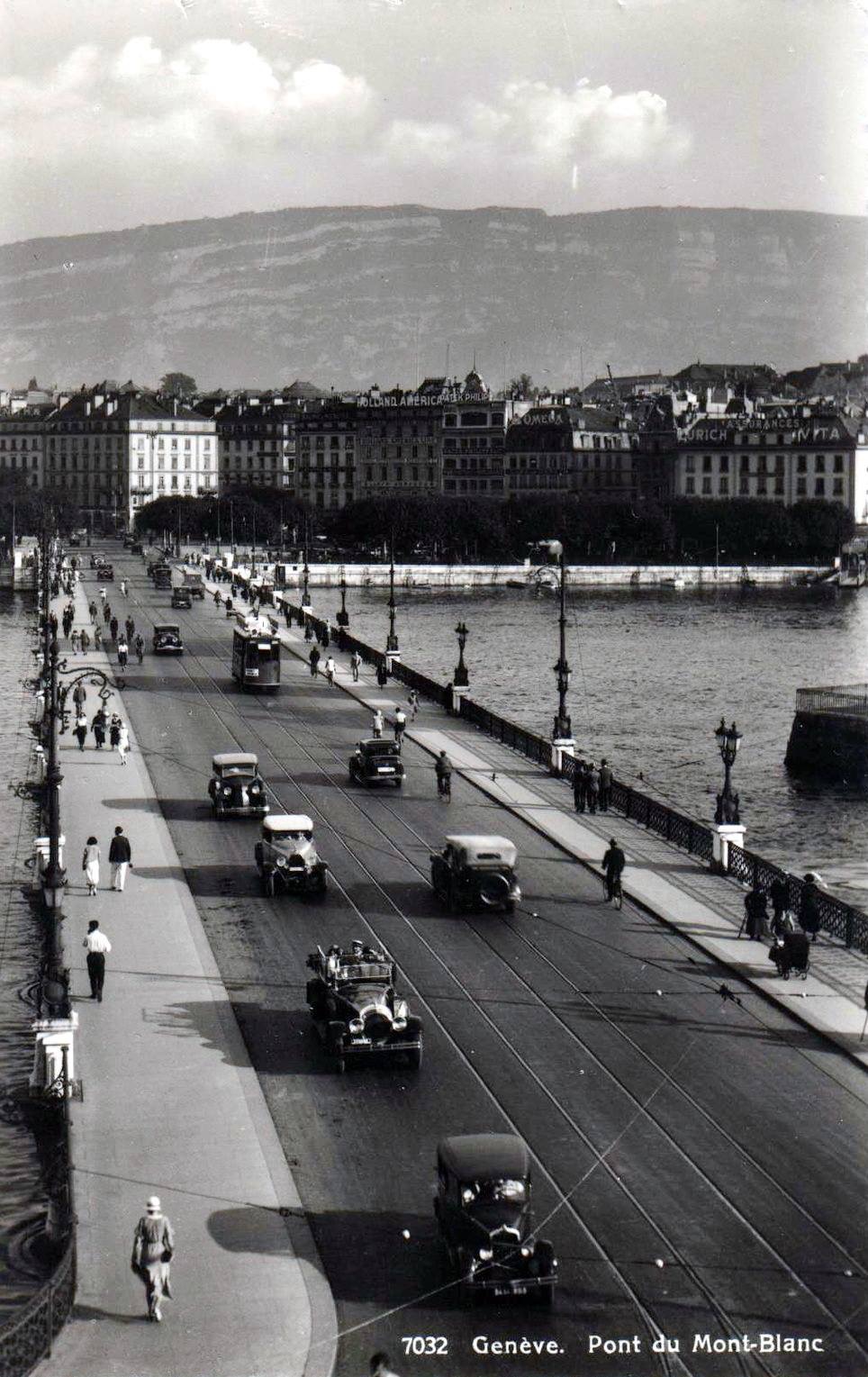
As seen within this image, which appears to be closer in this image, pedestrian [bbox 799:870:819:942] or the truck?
pedestrian [bbox 799:870:819:942]

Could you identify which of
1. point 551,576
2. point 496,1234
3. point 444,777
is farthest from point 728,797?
point 551,576

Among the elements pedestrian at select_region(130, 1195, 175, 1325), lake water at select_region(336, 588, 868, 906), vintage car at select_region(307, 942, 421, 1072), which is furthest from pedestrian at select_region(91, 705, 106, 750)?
pedestrian at select_region(130, 1195, 175, 1325)

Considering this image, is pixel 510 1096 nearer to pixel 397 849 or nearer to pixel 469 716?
pixel 397 849

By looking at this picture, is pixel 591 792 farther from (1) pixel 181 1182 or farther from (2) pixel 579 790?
(1) pixel 181 1182

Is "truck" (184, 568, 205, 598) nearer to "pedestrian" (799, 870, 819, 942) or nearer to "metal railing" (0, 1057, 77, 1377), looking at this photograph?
"pedestrian" (799, 870, 819, 942)

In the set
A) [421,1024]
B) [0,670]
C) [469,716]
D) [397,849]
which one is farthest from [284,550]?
[421,1024]
